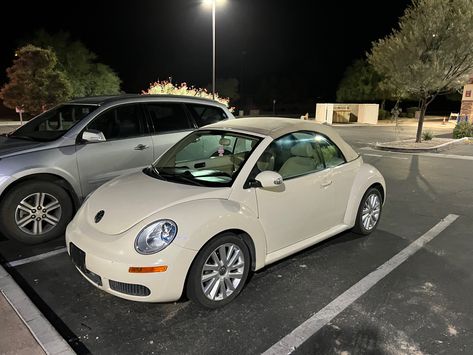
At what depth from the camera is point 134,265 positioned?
10.1 feet

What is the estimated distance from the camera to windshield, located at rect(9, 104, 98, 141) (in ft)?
17.5

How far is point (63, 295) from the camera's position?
3.72 metres

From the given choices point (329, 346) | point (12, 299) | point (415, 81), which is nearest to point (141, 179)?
point (12, 299)

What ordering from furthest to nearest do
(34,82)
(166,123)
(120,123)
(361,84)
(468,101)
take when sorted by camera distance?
(361,84) < (34,82) < (468,101) < (166,123) < (120,123)

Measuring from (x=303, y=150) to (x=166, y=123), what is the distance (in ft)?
8.17

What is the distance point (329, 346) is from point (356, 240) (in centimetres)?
232

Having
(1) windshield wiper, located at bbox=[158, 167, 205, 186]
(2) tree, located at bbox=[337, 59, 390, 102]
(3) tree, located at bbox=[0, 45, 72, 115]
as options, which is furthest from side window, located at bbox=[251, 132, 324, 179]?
(2) tree, located at bbox=[337, 59, 390, 102]

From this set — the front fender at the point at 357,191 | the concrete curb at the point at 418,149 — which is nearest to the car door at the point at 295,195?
the front fender at the point at 357,191

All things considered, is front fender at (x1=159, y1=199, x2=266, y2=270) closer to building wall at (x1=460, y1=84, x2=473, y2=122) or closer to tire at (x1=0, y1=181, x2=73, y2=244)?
tire at (x1=0, y1=181, x2=73, y2=244)

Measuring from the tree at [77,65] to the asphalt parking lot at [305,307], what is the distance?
36.1 meters

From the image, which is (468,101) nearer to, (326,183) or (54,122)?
(326,183)

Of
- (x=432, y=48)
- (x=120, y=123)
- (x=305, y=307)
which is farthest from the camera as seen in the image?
(x=432, y=48)

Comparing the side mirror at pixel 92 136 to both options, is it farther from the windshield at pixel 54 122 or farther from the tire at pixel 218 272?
the tire at pixel 218 272

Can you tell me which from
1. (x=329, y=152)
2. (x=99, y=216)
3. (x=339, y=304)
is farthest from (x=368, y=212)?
(x=99, y=216)
